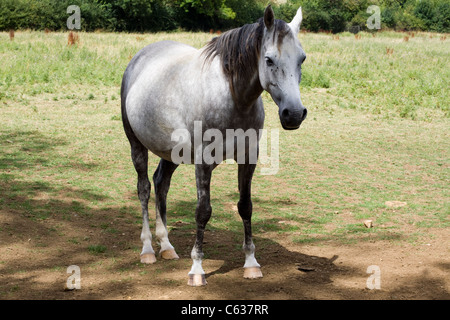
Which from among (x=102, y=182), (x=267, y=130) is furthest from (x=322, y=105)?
(x=102, y=182)

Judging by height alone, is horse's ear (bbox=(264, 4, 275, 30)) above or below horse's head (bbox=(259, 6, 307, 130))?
above

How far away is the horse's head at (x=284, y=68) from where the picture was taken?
3611 mm

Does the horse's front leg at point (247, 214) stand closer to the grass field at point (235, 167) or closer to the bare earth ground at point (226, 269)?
the bare earth ground at point (226, 269)

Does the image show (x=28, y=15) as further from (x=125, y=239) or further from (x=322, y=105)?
(x=125, y=239)

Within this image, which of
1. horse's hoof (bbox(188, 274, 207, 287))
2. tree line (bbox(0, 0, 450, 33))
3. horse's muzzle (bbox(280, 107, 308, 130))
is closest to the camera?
horse's muzzle (bbox(280, 107, 308, 130))

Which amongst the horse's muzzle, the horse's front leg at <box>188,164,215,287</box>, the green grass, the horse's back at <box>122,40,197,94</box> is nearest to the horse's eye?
the horse's muzzle

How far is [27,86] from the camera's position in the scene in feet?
49.6

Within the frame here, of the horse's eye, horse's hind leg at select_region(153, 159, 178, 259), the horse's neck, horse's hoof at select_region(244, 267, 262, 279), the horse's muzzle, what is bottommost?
horse's hoof at select_region(244, 267, 262, 279)

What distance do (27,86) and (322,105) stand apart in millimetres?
8742

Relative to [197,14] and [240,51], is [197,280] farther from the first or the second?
[197,14]

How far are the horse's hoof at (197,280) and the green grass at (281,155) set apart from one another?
1.39 metres

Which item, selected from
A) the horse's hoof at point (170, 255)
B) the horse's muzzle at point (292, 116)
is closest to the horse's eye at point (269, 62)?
the horse's muzzle at point (292, 116)

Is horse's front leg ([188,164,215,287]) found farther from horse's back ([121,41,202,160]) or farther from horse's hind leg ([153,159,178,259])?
horse's hind leg ([153,159,178,259])

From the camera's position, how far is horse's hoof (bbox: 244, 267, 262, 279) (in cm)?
450
